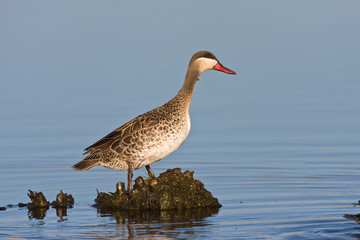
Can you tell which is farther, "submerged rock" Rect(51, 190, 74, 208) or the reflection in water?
"submerged rock" Rect(51, 190, 74, 208)

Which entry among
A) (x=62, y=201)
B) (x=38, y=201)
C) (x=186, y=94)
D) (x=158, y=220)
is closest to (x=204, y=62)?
(x=186, y=94)

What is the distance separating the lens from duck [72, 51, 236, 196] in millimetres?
15156

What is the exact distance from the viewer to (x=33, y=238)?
13.2 m

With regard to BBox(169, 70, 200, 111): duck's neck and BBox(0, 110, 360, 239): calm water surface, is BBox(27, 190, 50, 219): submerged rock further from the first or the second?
BBox(169, 70, 200, 111): duck's neck

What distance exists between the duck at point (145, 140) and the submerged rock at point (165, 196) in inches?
7.5

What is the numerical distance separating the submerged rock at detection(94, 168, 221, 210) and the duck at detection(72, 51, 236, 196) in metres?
0.19

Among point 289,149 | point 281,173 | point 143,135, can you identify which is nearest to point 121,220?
point 143,135

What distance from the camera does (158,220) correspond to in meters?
14.4

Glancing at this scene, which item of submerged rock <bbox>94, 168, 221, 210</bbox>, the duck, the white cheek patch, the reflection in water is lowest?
the reflection in water

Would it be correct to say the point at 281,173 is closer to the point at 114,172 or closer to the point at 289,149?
the point at 289,149

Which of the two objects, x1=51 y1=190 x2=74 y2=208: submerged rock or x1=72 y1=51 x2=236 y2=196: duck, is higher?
x1=72 y1=51 x2=236 y2=196: duck

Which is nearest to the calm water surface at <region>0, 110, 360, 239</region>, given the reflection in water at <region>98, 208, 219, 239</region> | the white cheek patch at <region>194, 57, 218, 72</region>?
the reflection in water at <region>98, 208, 219, 239</region>

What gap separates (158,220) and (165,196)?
2.66ft

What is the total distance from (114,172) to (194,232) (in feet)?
17.9
